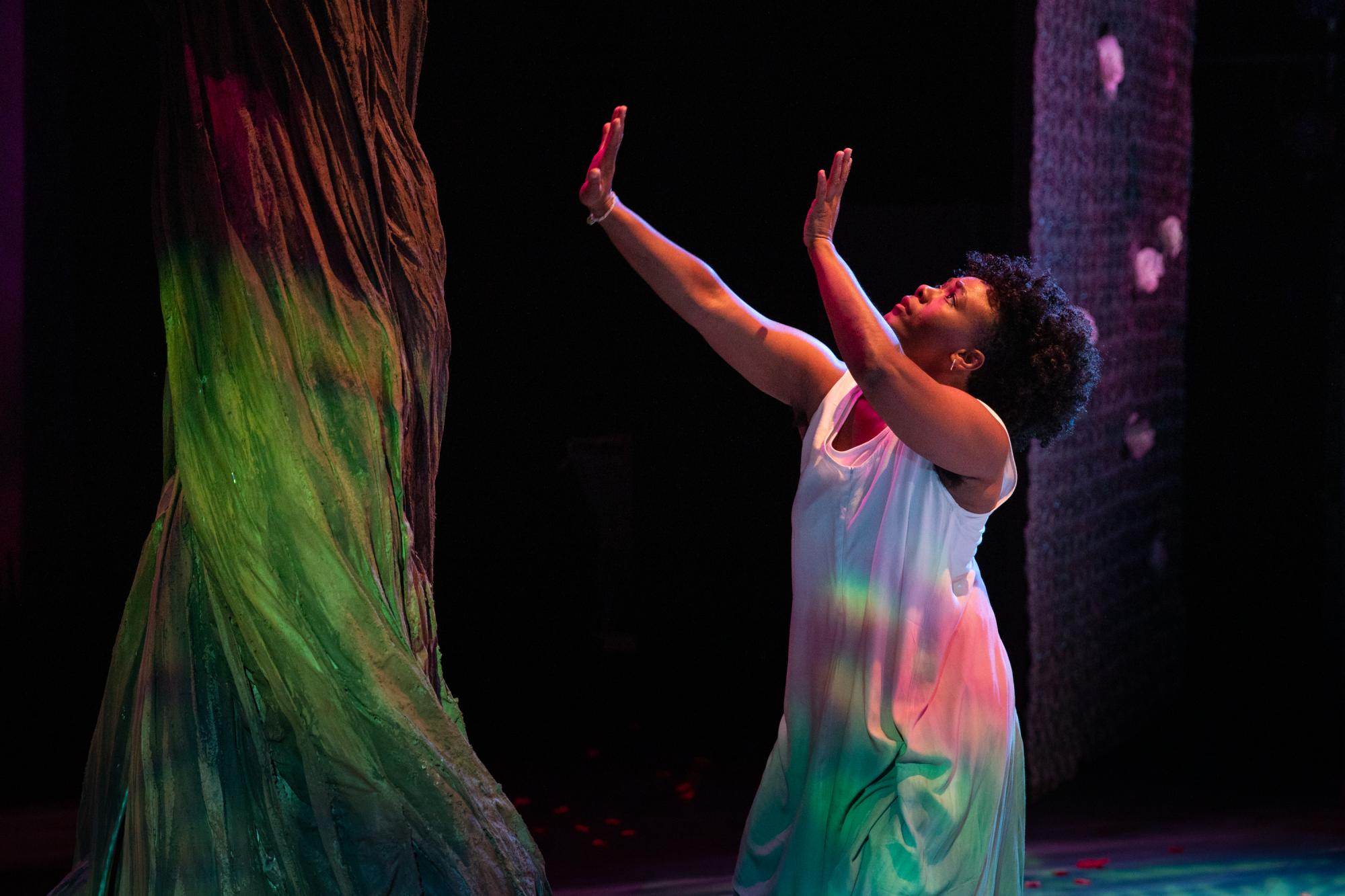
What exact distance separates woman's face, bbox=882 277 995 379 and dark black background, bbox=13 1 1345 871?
136 centimetres

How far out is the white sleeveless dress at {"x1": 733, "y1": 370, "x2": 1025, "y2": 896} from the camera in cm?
203

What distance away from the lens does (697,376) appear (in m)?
4.16

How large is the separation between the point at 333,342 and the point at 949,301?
2.95 feet

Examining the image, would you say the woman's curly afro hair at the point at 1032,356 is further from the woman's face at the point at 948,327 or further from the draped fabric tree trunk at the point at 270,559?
the draped fabric tree trunk at the point at 270,559

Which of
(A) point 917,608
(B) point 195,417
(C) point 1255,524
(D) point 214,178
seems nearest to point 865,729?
(A) point 917,608

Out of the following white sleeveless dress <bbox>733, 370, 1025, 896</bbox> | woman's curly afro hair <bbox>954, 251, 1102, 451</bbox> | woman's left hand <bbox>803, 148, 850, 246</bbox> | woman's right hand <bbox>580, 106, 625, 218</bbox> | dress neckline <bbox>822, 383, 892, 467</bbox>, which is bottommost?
white sleeveless dress <bbox>733, 370, 1025, 896</bbox>

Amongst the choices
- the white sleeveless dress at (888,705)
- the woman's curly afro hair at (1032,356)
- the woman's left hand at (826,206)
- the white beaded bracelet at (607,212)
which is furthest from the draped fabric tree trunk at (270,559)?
the woman's curly afro hair at (1032,356)

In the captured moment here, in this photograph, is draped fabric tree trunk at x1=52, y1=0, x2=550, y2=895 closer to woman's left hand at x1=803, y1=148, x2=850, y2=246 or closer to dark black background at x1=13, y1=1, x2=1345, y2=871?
woman's left hand at x1=803, y1=148, x2=850, y2=246

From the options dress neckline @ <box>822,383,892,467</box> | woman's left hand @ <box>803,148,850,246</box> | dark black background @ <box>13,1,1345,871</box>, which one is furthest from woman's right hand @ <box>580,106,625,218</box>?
dark black background @ <box>13,1,1345,871</box>

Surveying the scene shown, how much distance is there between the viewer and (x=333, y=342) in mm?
2221

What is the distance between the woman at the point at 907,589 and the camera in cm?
202

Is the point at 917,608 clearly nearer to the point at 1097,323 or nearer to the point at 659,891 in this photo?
the point at 659,891

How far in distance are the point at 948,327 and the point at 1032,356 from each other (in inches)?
5.1

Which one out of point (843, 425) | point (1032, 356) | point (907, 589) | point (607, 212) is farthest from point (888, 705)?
point (607, 212)
